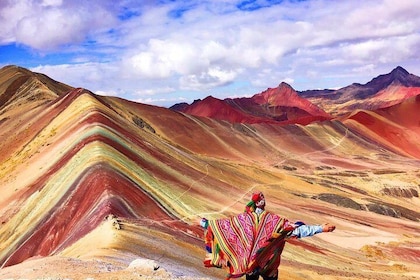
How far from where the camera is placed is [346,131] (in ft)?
353

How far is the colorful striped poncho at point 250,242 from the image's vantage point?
23.8 feet

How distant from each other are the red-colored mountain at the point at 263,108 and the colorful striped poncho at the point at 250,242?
116060 mm

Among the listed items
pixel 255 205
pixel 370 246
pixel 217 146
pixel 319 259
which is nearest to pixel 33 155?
pixel 319 259

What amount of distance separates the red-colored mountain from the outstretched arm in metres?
116

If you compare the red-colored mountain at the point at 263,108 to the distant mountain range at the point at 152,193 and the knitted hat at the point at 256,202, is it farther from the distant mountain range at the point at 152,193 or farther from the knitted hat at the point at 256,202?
the knitted hat at the point at 256,202

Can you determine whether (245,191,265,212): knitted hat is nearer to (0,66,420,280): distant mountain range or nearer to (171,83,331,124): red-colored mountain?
(0,66,420,280): distant mountain range

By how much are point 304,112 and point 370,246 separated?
13679cm

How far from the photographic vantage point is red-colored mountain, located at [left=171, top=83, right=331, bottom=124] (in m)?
138

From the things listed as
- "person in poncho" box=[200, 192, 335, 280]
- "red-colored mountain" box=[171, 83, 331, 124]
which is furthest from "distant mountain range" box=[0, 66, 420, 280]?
"red-colored mountain" box=[171, 83, 331, 124]

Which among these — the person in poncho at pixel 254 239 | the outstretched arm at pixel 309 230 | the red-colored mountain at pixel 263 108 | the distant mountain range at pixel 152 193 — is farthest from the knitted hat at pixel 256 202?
the red-colored mountain at pixel 263 108

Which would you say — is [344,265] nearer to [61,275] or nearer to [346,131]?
[61,275]

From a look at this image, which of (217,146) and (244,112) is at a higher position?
(244,112)

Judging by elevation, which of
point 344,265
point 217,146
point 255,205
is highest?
point 217,146

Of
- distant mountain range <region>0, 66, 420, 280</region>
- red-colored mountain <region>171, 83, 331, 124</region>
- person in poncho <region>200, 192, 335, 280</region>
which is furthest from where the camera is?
red-colored mountain <region>171, 83, 331, 124</region>
